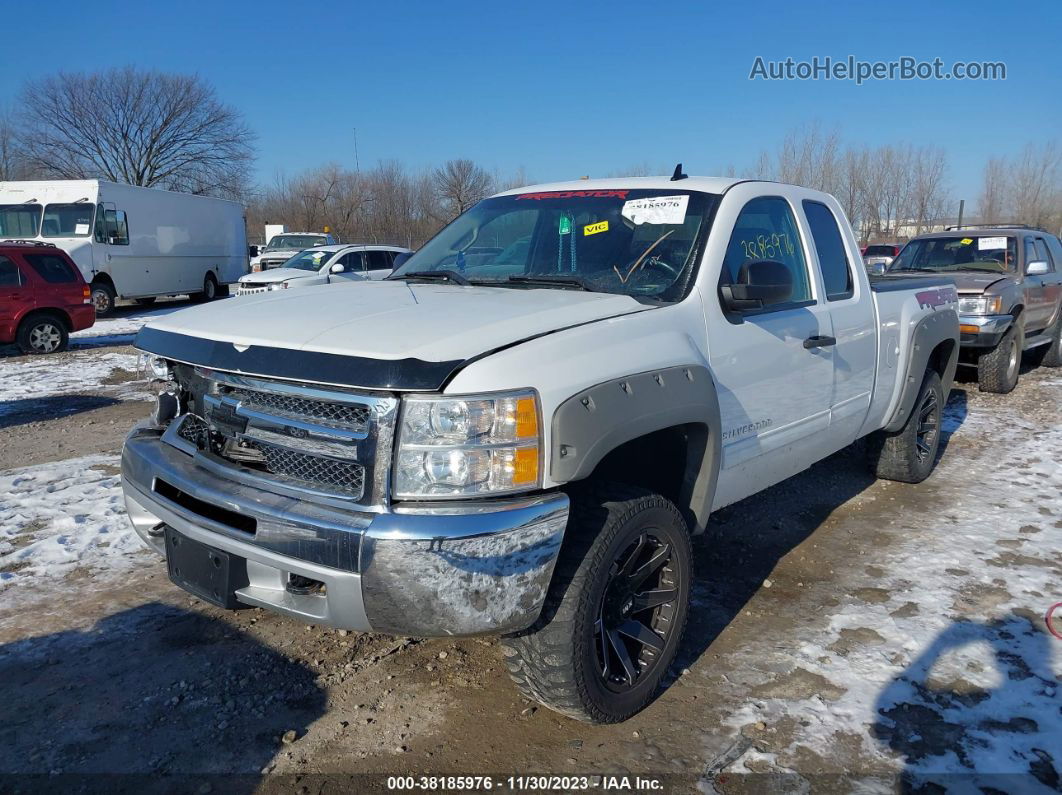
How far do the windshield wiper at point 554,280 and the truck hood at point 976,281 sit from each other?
22.6ft

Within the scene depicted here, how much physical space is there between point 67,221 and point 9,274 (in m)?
6.99

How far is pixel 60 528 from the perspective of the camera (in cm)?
452

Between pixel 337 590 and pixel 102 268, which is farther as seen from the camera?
pixel 102 268

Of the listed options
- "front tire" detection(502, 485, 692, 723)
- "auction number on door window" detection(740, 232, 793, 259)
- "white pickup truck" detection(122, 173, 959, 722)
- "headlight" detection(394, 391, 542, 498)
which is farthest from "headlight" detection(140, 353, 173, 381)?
"auction number on door window" detection(740, 232, 793, 259)

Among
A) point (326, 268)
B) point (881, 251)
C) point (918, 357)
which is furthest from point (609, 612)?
point (881, 251)

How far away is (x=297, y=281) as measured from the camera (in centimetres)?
1477

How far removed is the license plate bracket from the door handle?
8.89ft

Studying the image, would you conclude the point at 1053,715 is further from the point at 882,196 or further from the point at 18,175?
the point at 18,175

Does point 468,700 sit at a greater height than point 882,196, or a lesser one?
lesser

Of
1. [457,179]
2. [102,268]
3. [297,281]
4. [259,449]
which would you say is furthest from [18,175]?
[259,449]

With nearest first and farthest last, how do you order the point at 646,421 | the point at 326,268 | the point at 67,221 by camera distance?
the point at 646,421 → the point at 326,268 → the point at 67,221

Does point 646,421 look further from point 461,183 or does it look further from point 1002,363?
point 461,183

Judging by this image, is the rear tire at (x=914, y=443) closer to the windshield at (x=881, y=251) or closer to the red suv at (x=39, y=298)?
the red suv at (x=39, y=298)

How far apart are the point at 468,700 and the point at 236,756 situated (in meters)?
0.85
